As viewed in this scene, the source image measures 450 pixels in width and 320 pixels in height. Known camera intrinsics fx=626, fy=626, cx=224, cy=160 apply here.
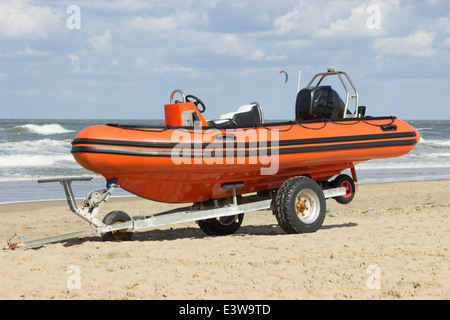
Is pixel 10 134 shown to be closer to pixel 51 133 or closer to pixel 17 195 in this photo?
pixel 51 133

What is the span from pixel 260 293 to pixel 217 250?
1487 millimetres

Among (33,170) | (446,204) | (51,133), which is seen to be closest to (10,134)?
(51,133)

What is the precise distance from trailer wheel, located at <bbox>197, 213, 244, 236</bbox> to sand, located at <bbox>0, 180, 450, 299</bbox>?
0.13 m

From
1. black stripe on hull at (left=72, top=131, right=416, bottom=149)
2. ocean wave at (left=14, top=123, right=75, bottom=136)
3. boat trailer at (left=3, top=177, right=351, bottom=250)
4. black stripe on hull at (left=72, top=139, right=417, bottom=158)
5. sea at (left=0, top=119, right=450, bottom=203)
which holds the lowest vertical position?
Answer: sea at (left=0, top=119, right=450, bottom=203)

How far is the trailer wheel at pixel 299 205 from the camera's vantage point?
23.2 feet

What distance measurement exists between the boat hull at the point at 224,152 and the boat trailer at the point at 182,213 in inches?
5.6

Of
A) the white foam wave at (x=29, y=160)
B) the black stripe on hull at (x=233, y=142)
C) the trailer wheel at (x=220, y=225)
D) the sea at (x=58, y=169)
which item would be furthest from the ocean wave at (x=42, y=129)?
the black stripe on hull at (x=233, y=142)

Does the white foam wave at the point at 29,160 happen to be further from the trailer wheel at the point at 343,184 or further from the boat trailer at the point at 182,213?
the trailer wheel at the point at 343,184

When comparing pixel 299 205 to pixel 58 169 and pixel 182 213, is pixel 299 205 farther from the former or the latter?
pixel 58 169

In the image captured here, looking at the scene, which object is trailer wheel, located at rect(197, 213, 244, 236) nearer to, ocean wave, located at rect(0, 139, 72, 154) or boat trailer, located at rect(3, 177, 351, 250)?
boat trailer, located at rect(3, 177, 351, 250)

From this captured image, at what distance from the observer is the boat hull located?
20.7 feet

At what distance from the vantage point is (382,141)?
7949 mm

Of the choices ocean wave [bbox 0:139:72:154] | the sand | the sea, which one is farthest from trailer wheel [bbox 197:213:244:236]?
ocean wave [bbox 0:139:72:154]

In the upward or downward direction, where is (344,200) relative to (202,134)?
downward
